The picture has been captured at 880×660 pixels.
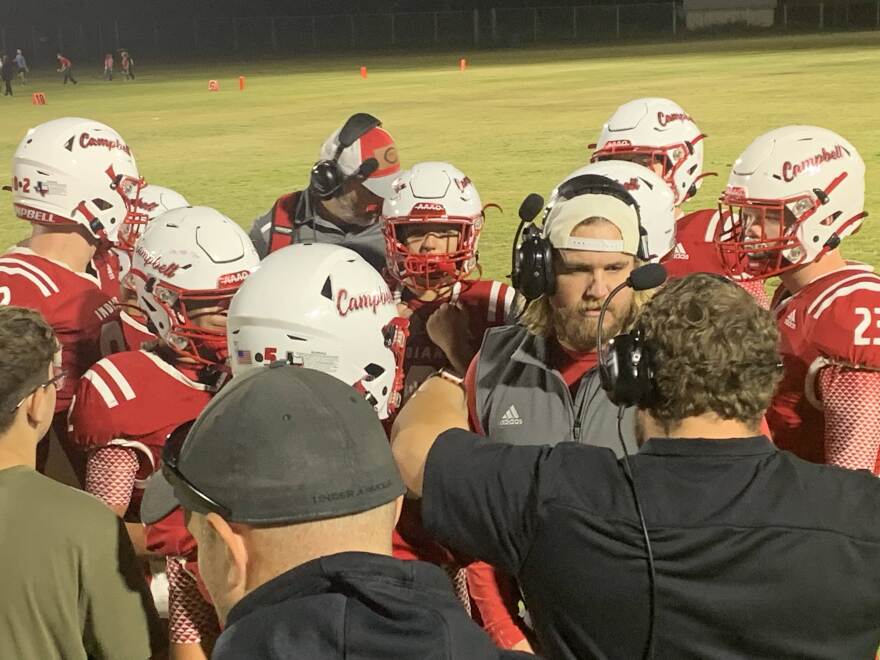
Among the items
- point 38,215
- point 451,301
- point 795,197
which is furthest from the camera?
point 38,215

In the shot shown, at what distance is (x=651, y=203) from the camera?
459 centimetres

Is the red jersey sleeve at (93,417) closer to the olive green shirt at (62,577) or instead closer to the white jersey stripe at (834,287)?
the olive green shirt at (62,577)

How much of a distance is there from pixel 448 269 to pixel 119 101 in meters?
30.3

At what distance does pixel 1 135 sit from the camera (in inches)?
1018

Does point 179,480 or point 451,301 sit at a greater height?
point 179,480

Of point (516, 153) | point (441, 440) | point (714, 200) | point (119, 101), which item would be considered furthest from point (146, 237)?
point (119, 101)

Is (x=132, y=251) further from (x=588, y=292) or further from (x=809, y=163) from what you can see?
(x=809, y=163)

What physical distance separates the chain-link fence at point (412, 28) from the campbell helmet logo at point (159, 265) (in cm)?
5447

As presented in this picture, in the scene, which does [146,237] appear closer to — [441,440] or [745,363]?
→ [441,440]

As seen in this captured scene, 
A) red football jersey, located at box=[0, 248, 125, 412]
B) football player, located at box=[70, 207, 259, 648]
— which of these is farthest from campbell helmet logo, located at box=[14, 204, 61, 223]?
football player, located at box=[70, 207, 259, 648]

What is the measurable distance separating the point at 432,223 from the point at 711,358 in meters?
A: 2.90

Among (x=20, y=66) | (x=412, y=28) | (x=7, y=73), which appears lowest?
(x=7, y=73)

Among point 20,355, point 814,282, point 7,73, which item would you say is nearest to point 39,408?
point 20,355

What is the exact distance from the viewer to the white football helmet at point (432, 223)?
17.5ft
